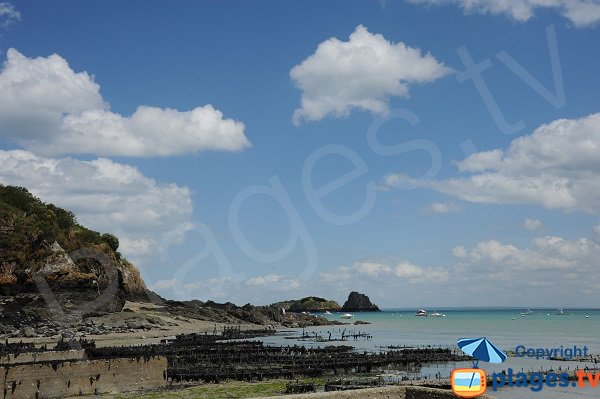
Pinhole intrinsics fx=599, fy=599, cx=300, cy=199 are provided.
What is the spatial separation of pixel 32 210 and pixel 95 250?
13769mm

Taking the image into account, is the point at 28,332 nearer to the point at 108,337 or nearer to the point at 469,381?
the point at 108,337

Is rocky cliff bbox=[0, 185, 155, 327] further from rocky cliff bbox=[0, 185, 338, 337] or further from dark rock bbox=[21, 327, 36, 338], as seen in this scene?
dark rock bbox=[21, 327, 36, 338]

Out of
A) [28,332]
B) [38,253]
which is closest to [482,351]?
[28,332]

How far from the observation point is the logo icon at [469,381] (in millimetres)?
14867

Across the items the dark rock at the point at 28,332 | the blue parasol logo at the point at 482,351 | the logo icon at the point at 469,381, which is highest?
the blue parasol logo at the point at 482,351

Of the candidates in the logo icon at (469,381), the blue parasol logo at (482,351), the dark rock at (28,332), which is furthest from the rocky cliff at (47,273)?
the logo icon at (469,381)

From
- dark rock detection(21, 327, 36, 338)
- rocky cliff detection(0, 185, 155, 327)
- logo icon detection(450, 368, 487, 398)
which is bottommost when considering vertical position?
dark rock detection(21, 327, 36, 338)

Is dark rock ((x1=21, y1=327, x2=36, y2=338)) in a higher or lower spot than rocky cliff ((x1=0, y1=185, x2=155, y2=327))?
lower

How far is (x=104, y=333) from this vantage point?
243 feet

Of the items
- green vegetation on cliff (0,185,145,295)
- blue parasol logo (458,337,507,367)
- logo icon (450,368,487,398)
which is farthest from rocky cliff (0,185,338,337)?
logo icon (450,368,487,398)

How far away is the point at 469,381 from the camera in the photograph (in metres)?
15.1

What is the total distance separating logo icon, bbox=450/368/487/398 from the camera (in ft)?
48.8

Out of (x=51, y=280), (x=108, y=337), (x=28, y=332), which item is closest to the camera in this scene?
(x=28, y=332)

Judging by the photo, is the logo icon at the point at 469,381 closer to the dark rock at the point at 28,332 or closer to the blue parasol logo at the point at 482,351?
the blue parasol logo at the point at 482,351
